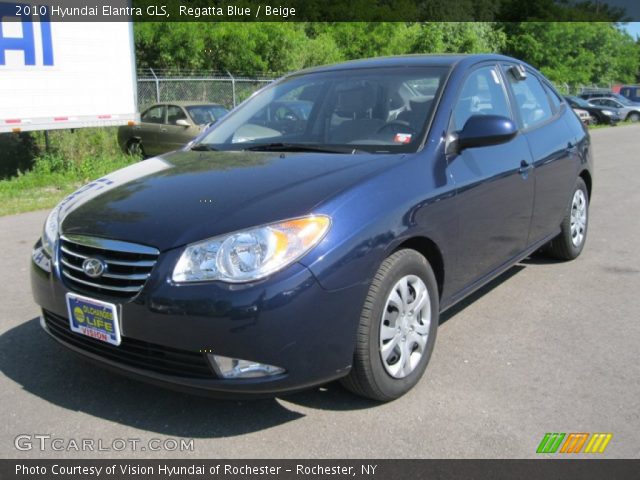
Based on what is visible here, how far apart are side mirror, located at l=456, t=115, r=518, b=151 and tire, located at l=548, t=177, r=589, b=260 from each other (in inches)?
80.7

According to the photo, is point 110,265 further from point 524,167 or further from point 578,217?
point 578,217

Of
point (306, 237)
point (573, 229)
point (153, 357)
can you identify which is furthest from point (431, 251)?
point (573, 229)

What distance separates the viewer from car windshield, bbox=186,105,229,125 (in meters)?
14.2

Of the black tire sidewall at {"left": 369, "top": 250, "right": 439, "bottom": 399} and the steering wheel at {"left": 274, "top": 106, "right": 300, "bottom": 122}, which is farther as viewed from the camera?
the steering wheel at {"left": 274, "top": 106, "right": 300, "bottom": 122}

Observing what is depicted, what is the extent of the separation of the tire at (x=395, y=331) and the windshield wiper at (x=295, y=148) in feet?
2.55

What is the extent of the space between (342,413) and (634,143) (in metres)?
18.8

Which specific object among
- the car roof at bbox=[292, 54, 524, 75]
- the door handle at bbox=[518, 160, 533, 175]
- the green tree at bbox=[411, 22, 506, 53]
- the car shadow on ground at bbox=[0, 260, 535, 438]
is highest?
the green tree at bbox=[411, 22, 506, 53]

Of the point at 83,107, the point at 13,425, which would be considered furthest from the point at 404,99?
the point at 83,107

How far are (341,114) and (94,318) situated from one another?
199 centimetres

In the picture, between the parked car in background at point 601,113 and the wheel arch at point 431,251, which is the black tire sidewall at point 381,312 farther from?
the parked car in background at point 601,113

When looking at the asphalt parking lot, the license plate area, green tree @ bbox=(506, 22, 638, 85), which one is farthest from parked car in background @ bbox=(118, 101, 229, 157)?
green tree @ bbox=(506, 22, 638, 85)
